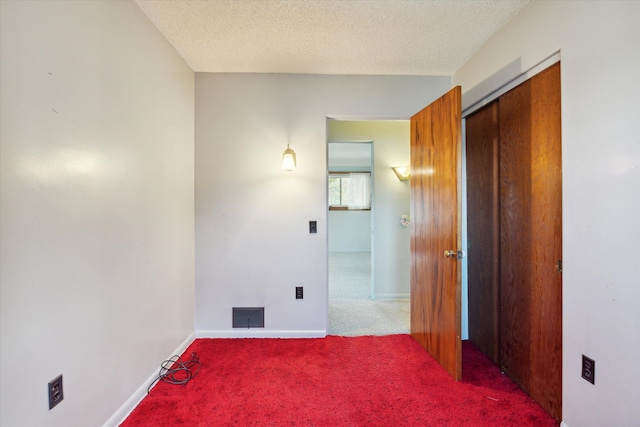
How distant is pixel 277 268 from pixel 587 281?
210 cm

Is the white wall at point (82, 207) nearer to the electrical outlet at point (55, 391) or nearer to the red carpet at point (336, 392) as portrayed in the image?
the electrical outlet at point (55, 391)

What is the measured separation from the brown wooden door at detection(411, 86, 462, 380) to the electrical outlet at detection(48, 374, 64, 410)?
218 cm

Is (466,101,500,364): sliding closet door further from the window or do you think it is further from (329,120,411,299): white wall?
the window

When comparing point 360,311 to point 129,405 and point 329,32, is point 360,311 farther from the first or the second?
point 329,32

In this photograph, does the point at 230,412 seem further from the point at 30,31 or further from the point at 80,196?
the point at 30,31

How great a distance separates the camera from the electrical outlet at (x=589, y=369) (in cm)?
126

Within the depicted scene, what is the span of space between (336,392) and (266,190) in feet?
5.58

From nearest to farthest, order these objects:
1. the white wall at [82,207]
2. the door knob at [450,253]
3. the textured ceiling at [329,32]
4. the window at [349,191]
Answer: the white wall at [82,207]
the textured ceiling at [329,32]
the door knob at [450,253]
the window at [349,191]

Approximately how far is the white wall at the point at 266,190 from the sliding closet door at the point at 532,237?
3.30ft

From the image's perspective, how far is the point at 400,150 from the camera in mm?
3557

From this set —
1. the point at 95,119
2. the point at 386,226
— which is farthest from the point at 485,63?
the point at 95,119

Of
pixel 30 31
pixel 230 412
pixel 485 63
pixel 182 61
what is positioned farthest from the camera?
pixel 182 61

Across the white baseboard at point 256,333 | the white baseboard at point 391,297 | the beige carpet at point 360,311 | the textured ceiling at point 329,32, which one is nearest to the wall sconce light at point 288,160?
the textured ceiling at point 329,32

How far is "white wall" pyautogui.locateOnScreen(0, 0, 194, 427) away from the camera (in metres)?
0.98
